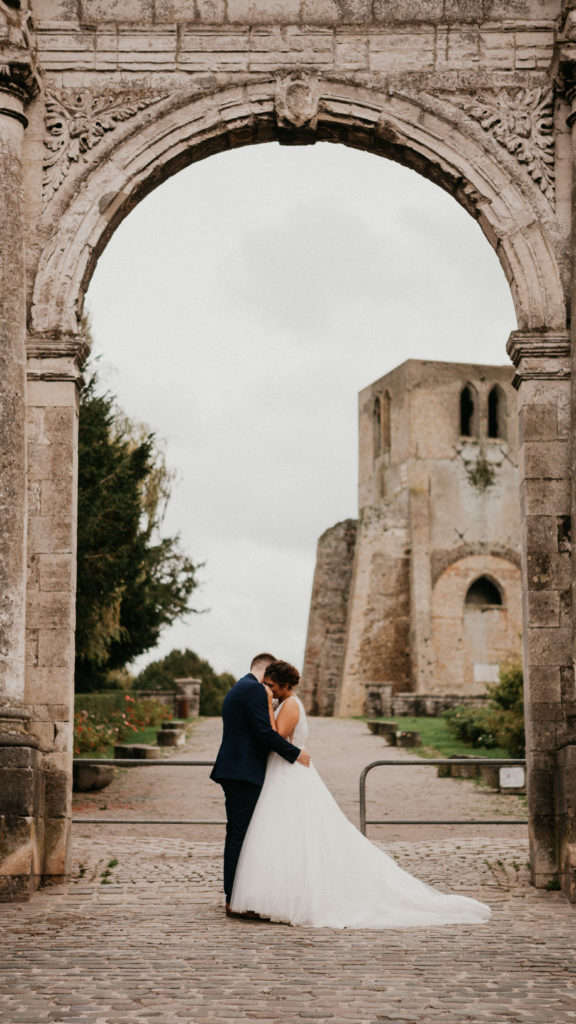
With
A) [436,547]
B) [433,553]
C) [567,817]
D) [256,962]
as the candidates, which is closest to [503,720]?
[567,817]

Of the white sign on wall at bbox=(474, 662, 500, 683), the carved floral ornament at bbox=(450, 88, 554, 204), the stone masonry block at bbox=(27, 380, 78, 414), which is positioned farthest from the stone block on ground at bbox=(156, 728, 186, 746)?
the white sign on wall at bbox=(474, 662, 500, 683)

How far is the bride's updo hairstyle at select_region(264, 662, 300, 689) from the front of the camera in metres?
7.50

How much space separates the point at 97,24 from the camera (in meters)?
9.34

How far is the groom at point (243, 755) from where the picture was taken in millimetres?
7301

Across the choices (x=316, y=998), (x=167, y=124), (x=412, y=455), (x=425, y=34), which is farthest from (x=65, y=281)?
(x=412, y=455)

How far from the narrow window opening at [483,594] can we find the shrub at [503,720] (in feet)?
43.7

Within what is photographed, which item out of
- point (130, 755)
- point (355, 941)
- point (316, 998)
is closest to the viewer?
point (316, 998)

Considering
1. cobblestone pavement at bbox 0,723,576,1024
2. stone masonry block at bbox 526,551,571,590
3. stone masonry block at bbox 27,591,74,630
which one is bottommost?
cobblestone pavement at bbox 0,723,576,1024

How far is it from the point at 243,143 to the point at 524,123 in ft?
6.72

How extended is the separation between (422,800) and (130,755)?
4215 millimetres

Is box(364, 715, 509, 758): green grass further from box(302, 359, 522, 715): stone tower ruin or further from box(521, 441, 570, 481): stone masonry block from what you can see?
box(521, 441, 570, 481): stone masonry block

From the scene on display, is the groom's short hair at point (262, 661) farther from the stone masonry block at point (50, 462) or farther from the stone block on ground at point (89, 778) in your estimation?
the stone block on ground at point (89, 778)

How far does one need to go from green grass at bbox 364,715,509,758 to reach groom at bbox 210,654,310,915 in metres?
13.1

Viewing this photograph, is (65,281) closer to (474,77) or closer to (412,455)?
(474,77)
